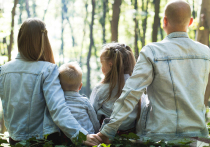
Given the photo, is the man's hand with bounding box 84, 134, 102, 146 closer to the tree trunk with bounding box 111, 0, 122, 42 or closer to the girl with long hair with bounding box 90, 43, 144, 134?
the girl with long hair with bounding box 90, 43, 144, 134

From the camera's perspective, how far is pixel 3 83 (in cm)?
268

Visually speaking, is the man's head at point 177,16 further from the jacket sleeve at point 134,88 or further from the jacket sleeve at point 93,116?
the jacket sleeve at point 93,116

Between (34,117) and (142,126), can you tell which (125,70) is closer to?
(142,126)

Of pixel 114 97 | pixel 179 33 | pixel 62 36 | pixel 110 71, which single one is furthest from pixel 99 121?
pixel 62 36

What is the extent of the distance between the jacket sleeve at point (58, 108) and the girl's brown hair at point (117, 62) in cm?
58

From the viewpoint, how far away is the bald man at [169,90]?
86.7 inches

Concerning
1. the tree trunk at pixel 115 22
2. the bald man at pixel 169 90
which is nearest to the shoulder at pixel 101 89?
the bald man at pixel 169 90

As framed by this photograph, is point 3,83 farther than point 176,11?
Yes

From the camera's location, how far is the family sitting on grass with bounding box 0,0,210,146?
87.4 inches

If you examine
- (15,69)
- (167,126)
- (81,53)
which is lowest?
(81,53)

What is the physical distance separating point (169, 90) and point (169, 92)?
0.06 feet

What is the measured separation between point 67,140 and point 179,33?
1736 mm

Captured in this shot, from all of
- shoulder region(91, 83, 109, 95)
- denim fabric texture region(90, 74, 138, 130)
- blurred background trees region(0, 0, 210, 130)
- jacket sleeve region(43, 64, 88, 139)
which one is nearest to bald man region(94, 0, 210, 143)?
jacket sleeve region(43, 64, 88, 139)

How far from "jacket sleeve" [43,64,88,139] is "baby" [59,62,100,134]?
0.47 ft
